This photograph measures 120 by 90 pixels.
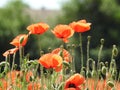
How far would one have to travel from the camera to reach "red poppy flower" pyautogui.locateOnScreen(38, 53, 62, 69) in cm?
223

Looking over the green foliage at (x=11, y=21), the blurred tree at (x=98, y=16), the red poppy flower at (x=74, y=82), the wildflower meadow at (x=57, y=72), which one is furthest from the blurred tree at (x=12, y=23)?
the red poppy flower at (x=74, y=82)

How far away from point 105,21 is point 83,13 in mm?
718

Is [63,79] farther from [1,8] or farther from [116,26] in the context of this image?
[1,8]

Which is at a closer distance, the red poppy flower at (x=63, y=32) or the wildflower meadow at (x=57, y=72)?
the wildflower meadow at (x=57, y=72)

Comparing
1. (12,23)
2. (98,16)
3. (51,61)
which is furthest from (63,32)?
(12,23)

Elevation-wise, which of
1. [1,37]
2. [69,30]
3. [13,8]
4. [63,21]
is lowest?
[69,30]

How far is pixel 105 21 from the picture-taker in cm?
1595

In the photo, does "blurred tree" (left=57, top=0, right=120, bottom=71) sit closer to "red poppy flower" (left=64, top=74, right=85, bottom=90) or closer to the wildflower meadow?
the wildflower meadow

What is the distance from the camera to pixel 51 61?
2.24 metres

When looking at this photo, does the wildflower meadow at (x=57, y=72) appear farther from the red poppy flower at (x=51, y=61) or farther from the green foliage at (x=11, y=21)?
the green foliage at (x=11, y=21)

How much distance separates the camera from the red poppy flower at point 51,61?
2.23 m

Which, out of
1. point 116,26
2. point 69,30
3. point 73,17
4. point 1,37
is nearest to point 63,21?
point 73,17

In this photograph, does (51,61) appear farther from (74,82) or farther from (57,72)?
(57,72)

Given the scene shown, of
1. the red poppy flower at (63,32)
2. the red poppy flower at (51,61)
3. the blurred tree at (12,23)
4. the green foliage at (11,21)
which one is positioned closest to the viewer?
the red poppy flower at (51,61)
